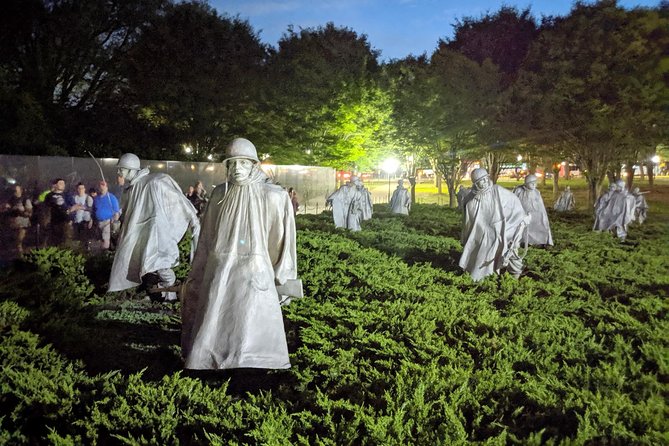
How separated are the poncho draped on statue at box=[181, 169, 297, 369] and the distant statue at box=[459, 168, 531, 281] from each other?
496 centimetres

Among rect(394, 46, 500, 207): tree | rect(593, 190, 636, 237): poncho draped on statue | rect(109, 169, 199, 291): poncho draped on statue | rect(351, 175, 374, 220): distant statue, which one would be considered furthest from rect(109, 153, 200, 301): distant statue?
rect(394, 46, 500, 207): tree

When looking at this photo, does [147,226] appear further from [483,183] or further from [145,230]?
[483,183]

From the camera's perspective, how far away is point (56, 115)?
767 inches

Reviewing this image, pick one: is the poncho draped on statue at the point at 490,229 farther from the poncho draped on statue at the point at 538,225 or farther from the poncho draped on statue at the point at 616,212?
the poncho draped on statue at the point at 616,212

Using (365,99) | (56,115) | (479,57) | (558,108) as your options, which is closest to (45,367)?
(56,115)

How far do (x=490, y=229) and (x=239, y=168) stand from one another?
17.7 feet

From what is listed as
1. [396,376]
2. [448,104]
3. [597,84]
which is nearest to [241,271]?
[396,376]

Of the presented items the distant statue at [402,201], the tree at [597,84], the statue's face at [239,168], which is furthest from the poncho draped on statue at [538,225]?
the tree at [597,84]

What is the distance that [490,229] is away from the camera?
8.45 metres

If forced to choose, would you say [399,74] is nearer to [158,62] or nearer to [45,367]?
[158,62]

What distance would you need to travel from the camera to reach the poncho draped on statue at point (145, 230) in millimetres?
6613

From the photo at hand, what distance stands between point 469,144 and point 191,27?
642 inches

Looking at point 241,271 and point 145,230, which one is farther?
point 145,230

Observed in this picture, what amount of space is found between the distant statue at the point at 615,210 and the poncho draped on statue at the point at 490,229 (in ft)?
31.0
